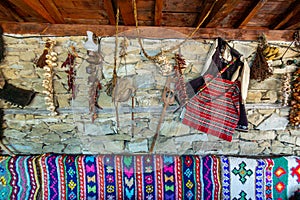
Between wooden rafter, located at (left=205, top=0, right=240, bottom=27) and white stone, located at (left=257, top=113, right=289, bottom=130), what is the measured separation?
1197 millimetres

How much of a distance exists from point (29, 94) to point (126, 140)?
1.37m

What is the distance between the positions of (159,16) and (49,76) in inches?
46.5

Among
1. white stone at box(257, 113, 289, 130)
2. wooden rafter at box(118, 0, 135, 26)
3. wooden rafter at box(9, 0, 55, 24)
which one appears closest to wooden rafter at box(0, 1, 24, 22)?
wooden rafter at box(9, 0, 55, 24)

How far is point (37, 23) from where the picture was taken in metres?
1.83

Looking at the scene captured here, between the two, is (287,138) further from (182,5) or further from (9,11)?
(9,11)

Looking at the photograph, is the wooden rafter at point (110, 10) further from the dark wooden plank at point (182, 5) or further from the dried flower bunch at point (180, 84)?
the dried flower bunch at point (180, 84)

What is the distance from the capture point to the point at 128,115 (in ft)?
3.42

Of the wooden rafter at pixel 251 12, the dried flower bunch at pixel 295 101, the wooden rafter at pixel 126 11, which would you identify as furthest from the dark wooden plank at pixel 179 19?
the dried flower bunch at pixel 295 101

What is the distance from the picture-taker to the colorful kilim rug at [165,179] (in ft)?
6.10

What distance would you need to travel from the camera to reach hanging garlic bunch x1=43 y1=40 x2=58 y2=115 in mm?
1768

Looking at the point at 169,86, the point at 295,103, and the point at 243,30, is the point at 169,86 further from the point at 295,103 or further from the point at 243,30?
the point at 295,103

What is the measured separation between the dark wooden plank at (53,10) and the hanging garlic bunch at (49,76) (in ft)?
0.73

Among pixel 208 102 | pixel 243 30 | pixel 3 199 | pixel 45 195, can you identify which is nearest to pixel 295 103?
pixel 243 30

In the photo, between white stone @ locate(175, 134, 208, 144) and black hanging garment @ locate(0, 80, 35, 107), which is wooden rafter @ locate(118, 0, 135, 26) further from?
black hanging garment @ locate(0, 80, 35, 107)
